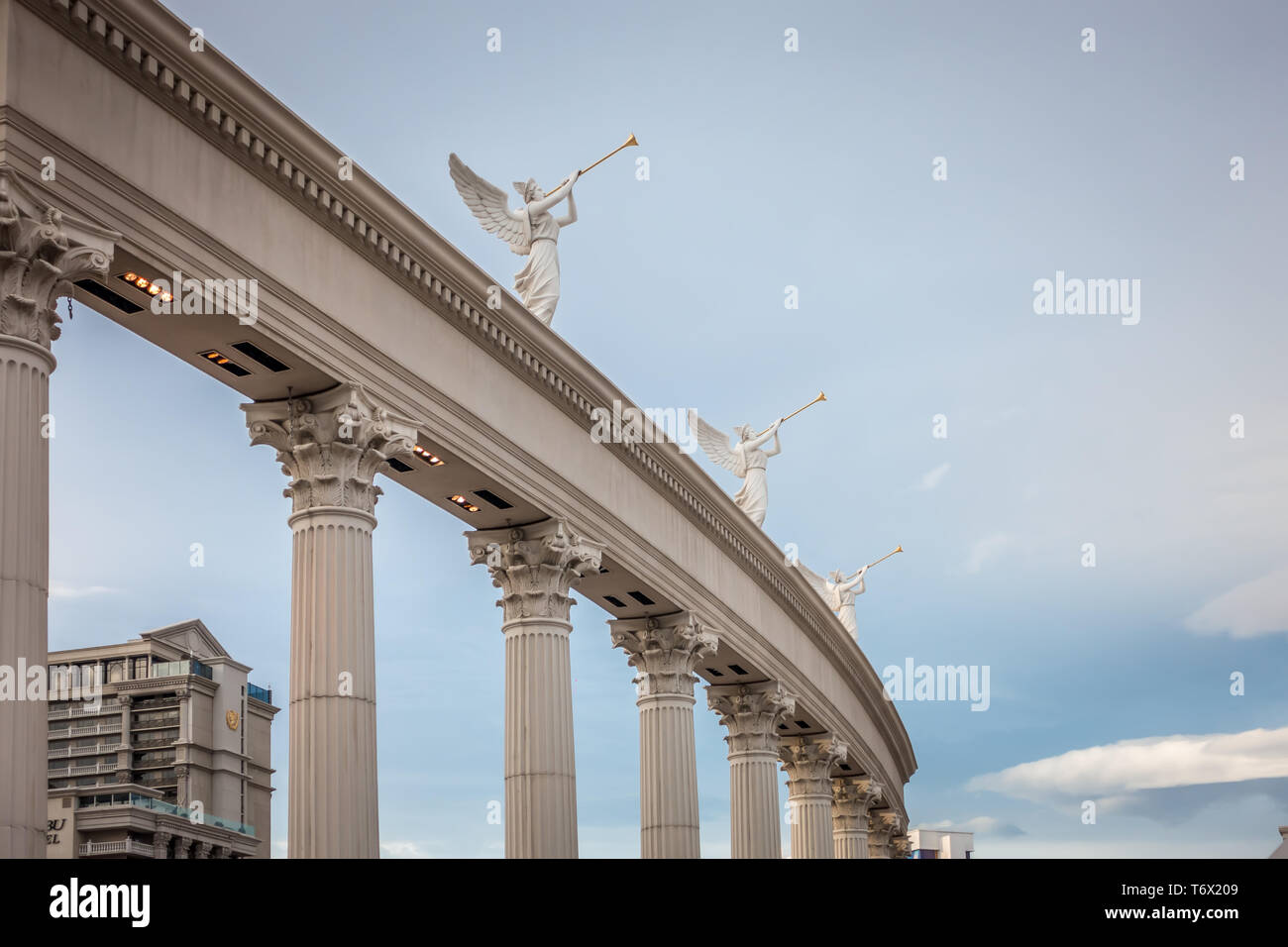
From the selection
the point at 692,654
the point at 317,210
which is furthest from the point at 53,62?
the point at 692,654

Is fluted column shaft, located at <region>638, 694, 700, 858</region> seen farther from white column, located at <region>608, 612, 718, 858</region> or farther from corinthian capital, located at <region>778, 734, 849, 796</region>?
corinthian capital, located at <region>778, 734, 849, 796</region>

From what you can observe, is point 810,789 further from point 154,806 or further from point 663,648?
point 154,806

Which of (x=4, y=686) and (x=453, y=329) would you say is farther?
(x=453, y=329)

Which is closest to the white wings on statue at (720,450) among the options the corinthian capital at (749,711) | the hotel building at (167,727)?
the corinthian capital at (749,711)

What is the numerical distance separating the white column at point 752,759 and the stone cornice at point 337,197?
339 inches

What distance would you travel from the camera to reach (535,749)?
33875 millimetres

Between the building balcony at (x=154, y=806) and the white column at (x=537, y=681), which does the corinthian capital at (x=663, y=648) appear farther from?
the building balcony at (x=154, y=806)

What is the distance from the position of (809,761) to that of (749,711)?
9838 millimetres

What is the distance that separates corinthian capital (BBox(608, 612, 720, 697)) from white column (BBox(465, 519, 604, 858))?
23.8 ft

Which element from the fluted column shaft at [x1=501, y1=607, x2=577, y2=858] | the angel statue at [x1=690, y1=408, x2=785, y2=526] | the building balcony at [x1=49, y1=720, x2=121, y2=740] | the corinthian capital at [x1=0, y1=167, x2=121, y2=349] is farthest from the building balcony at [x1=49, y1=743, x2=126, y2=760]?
the corinthian capital at [x1=0, y1=167, x2=121, y2=349]

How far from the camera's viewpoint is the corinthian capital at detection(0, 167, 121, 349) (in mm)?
20422

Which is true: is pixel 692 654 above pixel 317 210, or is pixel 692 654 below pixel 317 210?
below
